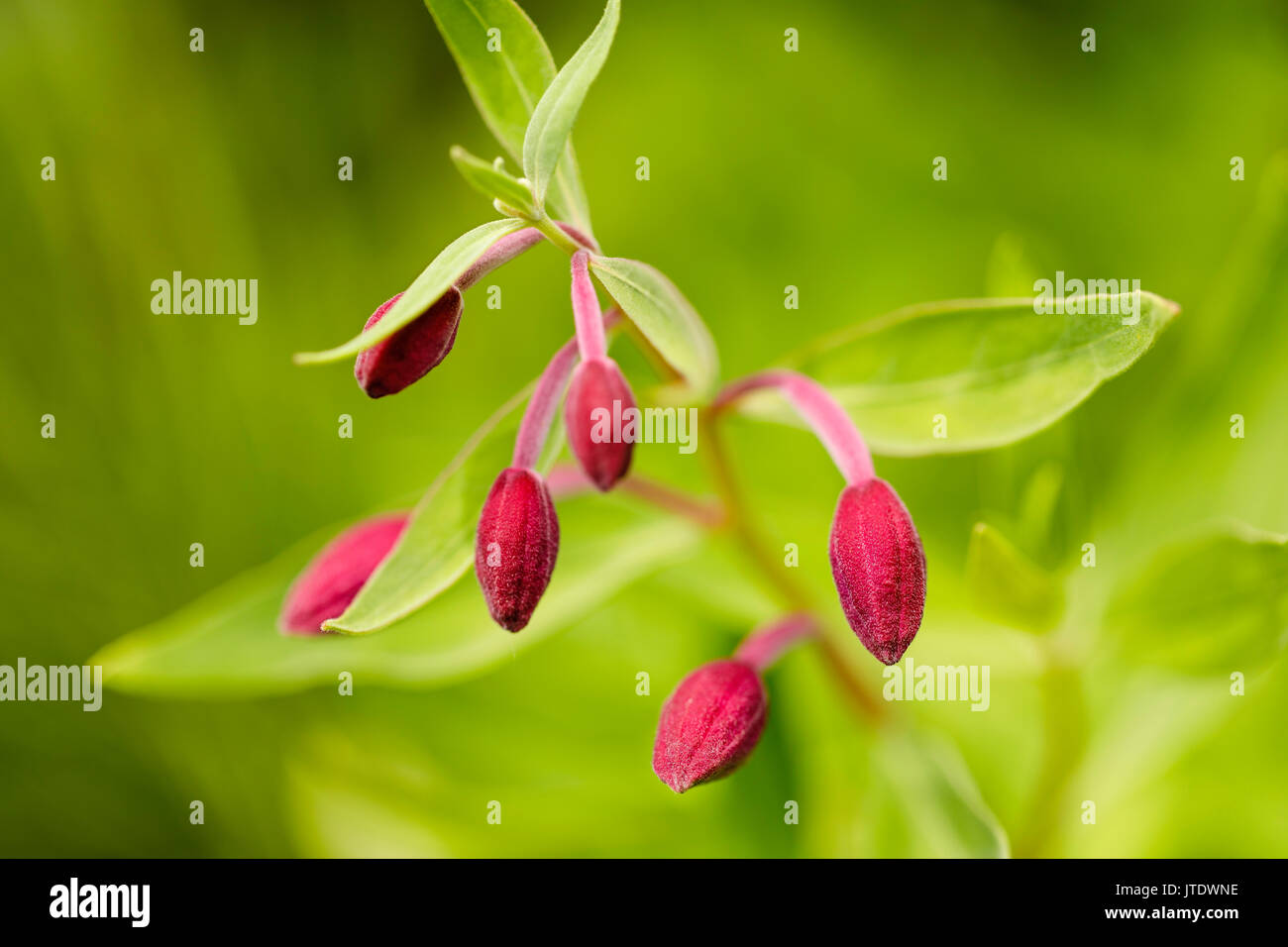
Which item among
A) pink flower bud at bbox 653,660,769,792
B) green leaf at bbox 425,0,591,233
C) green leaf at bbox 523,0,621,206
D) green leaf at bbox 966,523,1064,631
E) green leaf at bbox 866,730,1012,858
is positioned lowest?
green leaf at bbox 866,730,1012,858

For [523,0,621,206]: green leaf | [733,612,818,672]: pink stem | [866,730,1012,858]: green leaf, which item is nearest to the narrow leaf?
[523,0,621,206]: green leaf

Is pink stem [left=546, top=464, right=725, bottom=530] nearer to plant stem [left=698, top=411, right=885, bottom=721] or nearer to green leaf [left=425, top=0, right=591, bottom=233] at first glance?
plant stem [left=698, top=411, right=885, bottom=721]

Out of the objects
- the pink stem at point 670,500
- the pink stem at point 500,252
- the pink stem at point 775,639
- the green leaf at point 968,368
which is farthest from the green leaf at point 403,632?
the pink stem at point 500,252

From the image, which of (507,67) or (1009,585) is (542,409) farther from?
(1009,585)

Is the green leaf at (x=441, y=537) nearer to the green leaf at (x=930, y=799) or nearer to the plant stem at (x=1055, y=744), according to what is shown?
the green leaf at (x=930, y=799)

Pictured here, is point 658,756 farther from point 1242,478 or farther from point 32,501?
point 32,501
